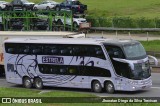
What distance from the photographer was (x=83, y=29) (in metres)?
55.4

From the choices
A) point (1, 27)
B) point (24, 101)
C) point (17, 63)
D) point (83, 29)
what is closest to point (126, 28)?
point (83, 29)

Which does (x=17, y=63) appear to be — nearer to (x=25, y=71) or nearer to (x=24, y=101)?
(x=25, y=71)

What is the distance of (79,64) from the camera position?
28.8 metres

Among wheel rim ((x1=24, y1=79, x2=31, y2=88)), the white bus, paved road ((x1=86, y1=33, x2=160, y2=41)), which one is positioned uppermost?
the white bus

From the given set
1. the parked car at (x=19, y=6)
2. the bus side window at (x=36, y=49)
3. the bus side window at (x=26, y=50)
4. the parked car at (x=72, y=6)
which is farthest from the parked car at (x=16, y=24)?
the bus side window at (x=36, y=49)

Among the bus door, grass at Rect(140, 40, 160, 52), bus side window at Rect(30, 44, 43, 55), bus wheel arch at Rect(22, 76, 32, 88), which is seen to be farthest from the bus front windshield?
grass at Rect(140, 40, 160, 52)

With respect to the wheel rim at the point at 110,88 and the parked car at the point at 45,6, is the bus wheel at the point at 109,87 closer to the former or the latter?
the wheel rim at the point at 110,88

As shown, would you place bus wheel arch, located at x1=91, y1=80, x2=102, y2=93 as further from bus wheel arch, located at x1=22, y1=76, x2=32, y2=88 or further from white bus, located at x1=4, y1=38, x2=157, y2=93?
bus wheel arch, located at x1=22, y1=76, x2=32, y2=88

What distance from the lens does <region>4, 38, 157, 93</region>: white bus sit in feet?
89.9

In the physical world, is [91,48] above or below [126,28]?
above

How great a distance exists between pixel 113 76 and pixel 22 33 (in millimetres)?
9877

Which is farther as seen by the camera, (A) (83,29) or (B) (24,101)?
(A) (83,29)

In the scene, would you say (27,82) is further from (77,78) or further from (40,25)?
(40,25)

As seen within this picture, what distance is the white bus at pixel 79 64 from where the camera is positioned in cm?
2739
